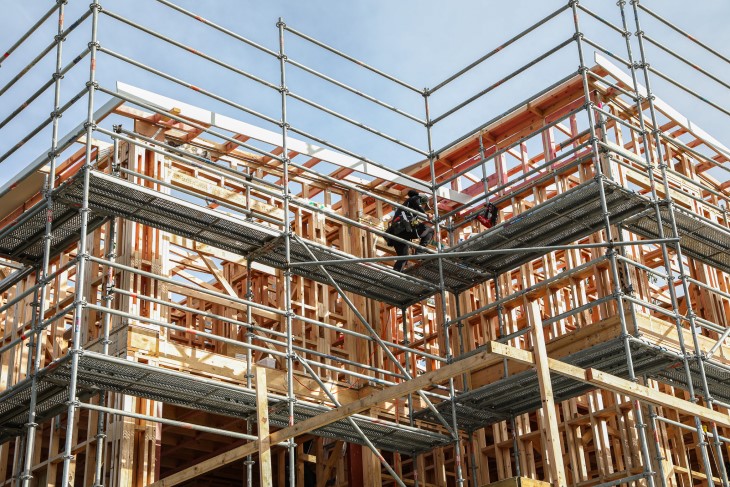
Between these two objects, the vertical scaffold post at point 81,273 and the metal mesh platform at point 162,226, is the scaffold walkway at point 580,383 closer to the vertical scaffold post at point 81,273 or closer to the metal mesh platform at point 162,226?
the metal mesh platform at point 162,226

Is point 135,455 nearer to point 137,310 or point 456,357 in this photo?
point 137,310

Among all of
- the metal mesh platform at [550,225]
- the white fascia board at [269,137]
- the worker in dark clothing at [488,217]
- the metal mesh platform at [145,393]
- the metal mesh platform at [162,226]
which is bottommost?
the metal mesh platform at [145,393]

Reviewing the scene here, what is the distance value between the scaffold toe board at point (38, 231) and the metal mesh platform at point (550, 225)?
486 cm

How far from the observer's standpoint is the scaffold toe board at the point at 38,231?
42.4ft

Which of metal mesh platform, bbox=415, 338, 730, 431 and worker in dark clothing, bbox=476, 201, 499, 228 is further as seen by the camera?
worker in dark clothing, bbox=476, 201, 499, 228

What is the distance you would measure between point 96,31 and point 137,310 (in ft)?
11.8

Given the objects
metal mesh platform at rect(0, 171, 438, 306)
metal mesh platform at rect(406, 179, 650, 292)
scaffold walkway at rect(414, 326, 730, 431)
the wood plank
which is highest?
metal mesh platform at rect(406, 179, 650, 292)

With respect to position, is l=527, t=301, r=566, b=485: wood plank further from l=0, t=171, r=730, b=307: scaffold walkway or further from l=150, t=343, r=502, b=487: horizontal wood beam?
l=0, t=171, r=730, b=307: scaffold walkway

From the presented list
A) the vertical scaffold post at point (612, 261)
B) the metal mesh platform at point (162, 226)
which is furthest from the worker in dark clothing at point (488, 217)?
the vertical scaffold post at point (612, 261)

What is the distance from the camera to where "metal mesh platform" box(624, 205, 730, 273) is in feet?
47.4

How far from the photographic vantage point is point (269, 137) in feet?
52.7

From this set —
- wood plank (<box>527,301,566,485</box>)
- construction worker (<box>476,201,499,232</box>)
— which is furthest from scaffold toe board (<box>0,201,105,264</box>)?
wood plank (<box>527,301,566,485</box>)

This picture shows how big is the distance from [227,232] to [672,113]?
8.32m

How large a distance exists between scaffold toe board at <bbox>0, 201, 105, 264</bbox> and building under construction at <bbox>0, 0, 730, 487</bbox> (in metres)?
0.04
